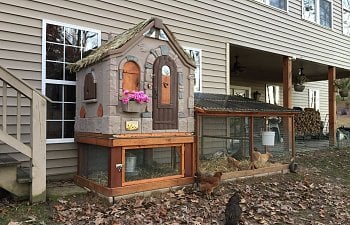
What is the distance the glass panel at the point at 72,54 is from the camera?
568cm

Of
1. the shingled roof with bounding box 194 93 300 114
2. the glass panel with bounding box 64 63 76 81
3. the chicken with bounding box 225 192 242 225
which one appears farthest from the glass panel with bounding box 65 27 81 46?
the chicken with bounding box 225 192 242 225

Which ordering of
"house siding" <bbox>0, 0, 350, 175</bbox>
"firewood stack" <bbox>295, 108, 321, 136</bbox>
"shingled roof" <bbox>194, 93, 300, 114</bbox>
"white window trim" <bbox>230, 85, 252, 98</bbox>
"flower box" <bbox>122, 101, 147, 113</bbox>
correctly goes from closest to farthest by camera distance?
"flower box" <bbox>122, 101, 147, 113</bbox> < "house siding" <bbox>0, 0, 350, 175</bbox> < "shingled roof" <bbox>194, 93, 300, 114</bbox> < "firewood stack" <bbox>295, 108, 321, 136</bbox> < "white window trim" <bbox>230, 85, 252, 98</bbox>

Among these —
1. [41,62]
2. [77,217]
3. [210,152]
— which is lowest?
[77,217]

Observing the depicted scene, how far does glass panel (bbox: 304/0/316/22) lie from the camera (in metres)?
11.0

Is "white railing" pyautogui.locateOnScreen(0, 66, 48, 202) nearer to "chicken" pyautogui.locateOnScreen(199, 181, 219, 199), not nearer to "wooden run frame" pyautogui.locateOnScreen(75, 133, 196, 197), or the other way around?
"wooden run frame" pyautogui.locateOnScreen(75, 133, 196, 197)

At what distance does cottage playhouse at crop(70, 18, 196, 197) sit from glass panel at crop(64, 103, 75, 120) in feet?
0.85

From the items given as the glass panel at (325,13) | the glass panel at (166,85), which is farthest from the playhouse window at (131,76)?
the glass panel at (325,13)

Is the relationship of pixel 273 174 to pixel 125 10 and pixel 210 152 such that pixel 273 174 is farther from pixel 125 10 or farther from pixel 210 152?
pixel 125 10

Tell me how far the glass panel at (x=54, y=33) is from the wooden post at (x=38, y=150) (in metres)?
1.54

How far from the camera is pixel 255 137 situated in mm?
6668

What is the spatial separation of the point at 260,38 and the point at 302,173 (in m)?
4.05

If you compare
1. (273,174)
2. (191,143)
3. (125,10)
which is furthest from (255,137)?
(125,10)

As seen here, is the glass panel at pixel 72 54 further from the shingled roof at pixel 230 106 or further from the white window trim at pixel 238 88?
the white window trim at pixel 238 88

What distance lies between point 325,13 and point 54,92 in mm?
10522
